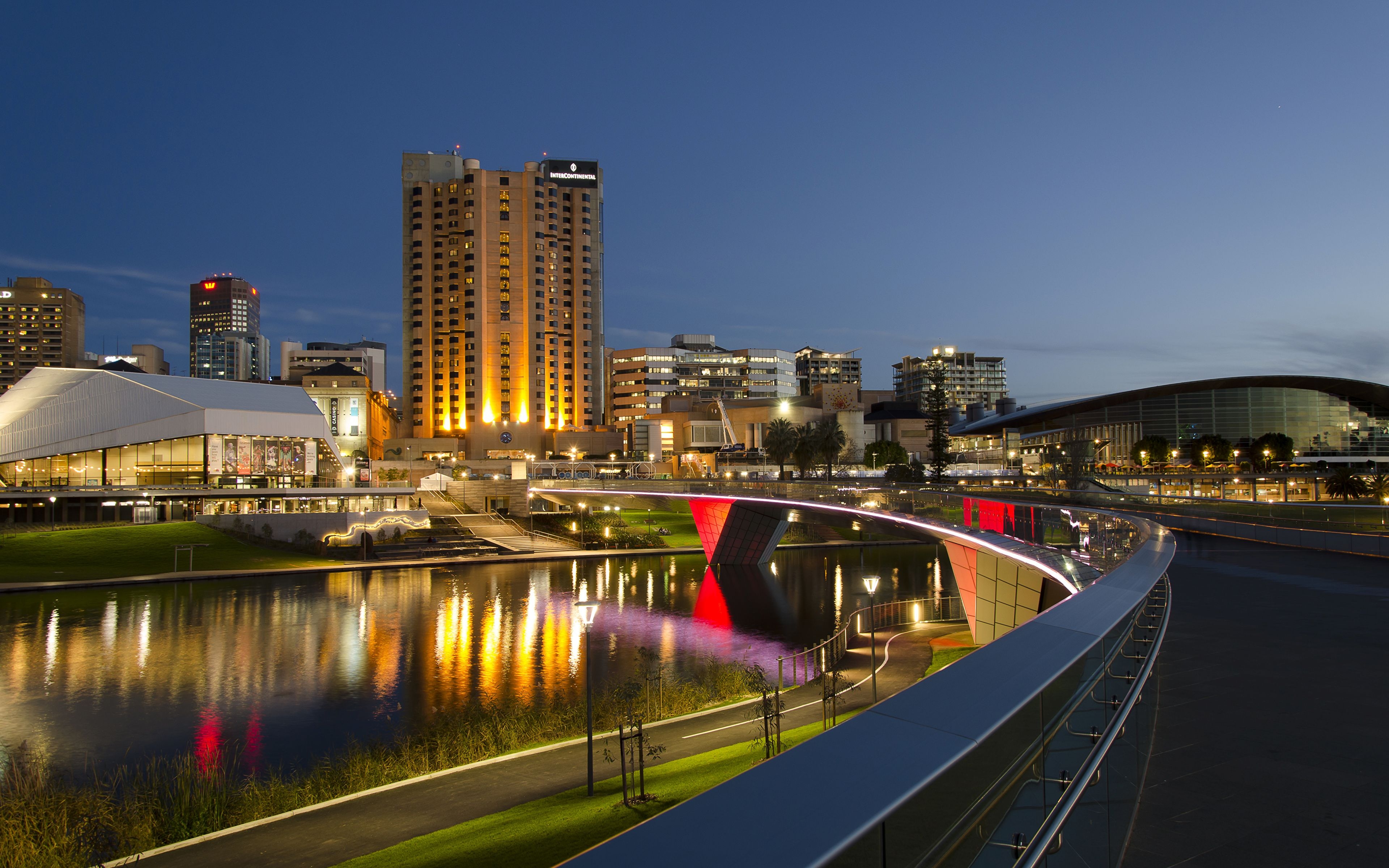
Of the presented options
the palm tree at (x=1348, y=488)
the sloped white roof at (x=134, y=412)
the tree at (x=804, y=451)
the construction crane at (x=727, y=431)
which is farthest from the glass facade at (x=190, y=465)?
the palm tree at (x=1348, y=488)

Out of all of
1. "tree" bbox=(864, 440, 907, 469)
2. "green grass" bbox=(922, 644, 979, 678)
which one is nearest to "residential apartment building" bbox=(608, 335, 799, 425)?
"tree" bbox=(864, 440, 907, 469)

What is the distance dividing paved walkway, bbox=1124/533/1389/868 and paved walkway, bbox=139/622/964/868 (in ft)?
24.4

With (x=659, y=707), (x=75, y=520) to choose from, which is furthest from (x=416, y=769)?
(x=75, y=520)

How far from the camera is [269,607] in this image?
41406mm

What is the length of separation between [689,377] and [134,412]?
106m

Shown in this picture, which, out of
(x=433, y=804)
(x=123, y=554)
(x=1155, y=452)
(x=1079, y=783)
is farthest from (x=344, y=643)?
(x=1155, y=452)

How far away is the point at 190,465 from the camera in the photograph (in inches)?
2680

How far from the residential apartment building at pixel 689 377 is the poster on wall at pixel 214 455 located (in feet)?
296

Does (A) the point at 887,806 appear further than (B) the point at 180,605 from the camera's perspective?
No

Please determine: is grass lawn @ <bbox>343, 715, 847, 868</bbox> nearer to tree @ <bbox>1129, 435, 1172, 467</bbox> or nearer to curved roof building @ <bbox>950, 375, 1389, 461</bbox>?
tree @ <bbox>1129, 435, 1172, 467</bbox>

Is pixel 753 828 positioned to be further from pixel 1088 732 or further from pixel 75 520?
pixel 75 520

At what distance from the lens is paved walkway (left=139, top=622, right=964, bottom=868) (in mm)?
13203

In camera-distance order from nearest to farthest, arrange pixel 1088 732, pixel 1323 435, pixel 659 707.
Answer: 1. pixel 1088 732
2. pixel 659 707
3. pixel 1323 435

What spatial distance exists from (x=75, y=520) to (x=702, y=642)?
53.5m
